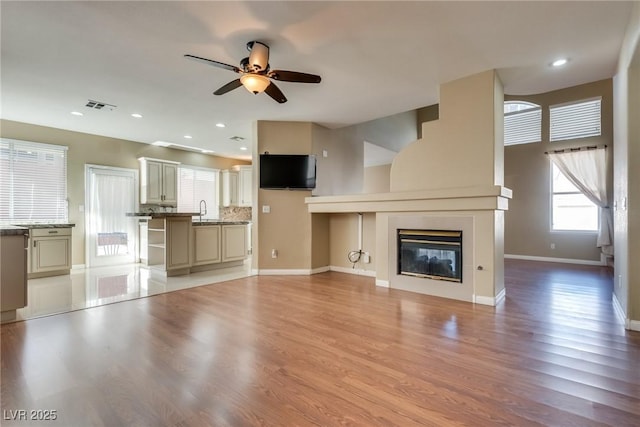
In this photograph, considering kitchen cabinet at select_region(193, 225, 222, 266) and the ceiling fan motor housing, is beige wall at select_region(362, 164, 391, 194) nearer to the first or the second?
kitchen cabinet at select_region(193, 225, 222, 266)

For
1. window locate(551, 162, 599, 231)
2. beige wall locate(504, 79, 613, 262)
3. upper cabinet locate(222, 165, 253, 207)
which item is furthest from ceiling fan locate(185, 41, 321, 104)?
window locate(551, 162, 599, 231)

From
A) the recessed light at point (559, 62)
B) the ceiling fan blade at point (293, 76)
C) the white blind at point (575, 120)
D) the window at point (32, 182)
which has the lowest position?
the window at point (32, 182)

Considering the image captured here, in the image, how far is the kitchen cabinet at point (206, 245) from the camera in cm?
554

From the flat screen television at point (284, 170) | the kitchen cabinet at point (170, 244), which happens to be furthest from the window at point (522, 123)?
the kitchen cabinet at point (170, 244)

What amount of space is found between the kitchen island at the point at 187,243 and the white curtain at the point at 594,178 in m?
7.19

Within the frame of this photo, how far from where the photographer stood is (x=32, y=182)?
539 cm

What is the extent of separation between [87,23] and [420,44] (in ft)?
9.96

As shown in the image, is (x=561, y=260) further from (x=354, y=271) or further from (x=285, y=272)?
(x=285, y=272)

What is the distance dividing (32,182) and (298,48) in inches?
225

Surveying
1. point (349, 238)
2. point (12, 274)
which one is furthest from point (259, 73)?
point (349, 238)

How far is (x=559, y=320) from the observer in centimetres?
294

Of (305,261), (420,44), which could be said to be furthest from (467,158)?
(305,261)

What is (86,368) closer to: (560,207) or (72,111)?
(72,111)

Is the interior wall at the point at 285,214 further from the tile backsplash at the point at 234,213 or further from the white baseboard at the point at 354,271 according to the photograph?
the tile backsplash at the point at 234,213
